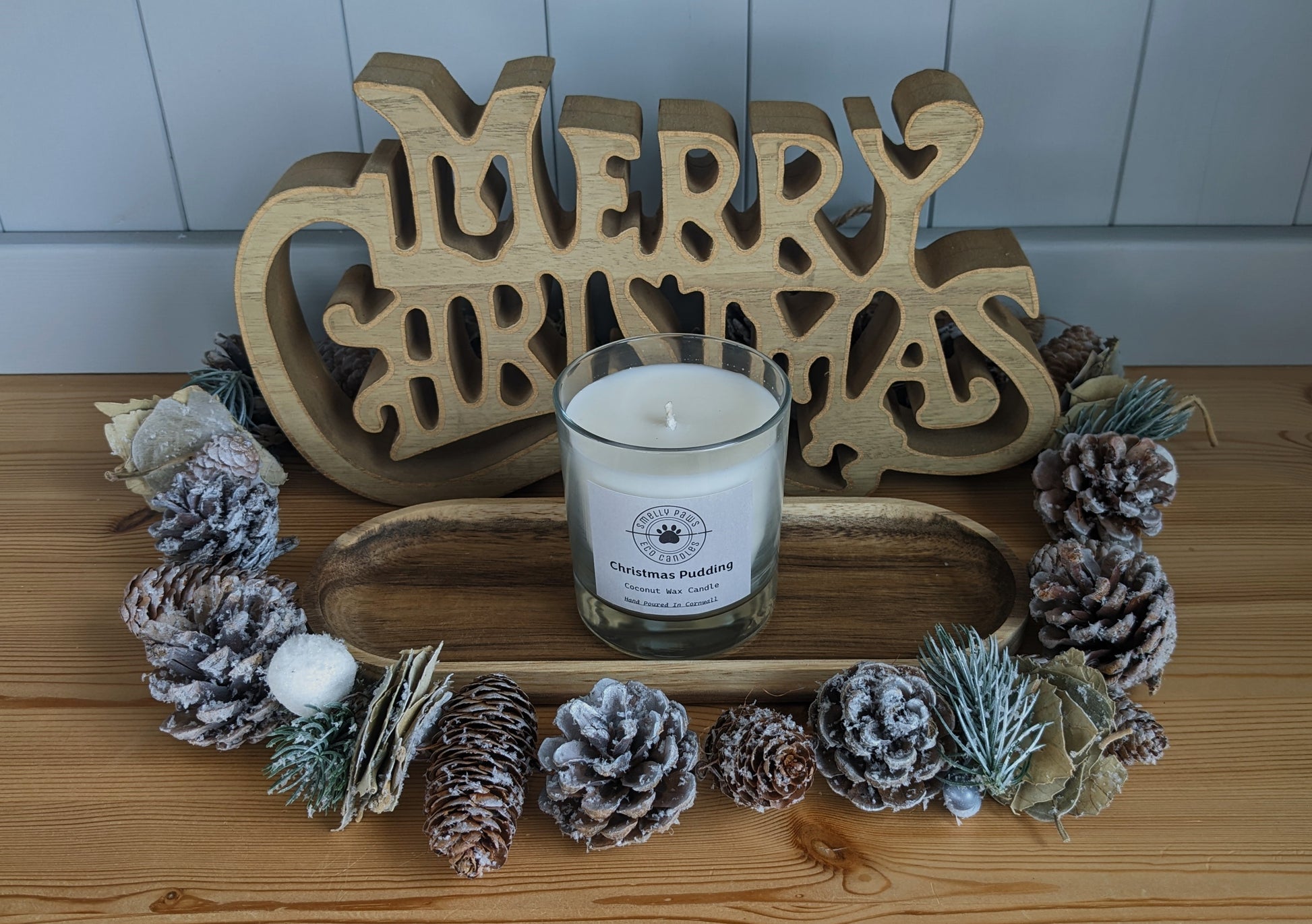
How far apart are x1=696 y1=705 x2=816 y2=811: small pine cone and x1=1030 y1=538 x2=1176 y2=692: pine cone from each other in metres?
0.15

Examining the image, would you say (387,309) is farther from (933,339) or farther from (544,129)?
(933,339)

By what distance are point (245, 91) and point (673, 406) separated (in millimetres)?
392

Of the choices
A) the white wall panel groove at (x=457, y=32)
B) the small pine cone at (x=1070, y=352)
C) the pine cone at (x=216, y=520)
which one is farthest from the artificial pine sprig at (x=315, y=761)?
the small pine cone at (x=1070, y=352)

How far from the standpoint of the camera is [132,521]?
649mm

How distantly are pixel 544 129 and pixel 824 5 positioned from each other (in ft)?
0.64

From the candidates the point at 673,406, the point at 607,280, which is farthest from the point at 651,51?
the point at 673,406

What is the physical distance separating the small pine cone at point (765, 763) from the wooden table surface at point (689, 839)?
0.7 inches

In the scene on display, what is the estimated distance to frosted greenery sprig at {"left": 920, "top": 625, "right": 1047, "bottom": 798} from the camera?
0.44m

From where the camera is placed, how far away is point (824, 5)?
653mm

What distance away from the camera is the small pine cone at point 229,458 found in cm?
59

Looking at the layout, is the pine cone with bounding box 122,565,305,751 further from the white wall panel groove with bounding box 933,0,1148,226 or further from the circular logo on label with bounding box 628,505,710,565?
the white wall panel groove with bounding box 933,0,1148,226

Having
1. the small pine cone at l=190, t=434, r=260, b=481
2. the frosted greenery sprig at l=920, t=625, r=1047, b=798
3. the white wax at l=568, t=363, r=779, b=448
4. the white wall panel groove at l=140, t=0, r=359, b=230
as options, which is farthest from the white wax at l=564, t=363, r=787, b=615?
the white wall panel groove at l=140, t=0, r=359, b=230

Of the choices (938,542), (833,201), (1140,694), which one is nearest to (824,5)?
(833,201)

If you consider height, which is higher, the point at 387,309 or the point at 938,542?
the point at 387,309
